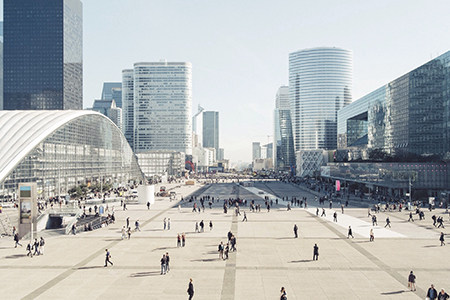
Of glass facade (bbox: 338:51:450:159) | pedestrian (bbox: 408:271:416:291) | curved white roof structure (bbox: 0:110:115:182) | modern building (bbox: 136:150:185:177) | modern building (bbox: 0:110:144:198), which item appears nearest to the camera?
pedestrian (bbox: 408:271:416:291)

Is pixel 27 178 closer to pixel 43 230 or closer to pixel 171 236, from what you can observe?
pixel 43 230

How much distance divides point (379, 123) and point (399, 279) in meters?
98.0

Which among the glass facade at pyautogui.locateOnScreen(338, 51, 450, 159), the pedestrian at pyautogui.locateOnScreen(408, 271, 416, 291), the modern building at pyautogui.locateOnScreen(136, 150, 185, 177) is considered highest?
the glass facade at pyautogui.locateOnScreen(338, 51, 450, 159)

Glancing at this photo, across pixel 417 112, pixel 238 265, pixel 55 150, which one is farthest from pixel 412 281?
pixel 417 112

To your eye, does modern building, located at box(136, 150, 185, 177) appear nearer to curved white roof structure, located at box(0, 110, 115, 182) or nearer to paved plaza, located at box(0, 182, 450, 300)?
curved white roof structure, located at box(0, 110, 115, 182)

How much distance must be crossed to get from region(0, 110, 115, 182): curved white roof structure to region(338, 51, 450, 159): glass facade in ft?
249

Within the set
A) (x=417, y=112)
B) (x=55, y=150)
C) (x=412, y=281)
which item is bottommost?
(x=412, y=281)

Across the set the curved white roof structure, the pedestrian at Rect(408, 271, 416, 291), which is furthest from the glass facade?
the curved white roof structure

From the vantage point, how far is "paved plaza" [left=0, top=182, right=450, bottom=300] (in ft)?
59.2

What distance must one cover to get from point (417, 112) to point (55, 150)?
78635 millimetres

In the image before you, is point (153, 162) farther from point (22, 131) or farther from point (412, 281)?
point (412, 281)

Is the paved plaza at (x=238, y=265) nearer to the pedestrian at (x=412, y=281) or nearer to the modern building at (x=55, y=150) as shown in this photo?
the pedestrian at (x=412, y=281)

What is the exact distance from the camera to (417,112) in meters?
83.8

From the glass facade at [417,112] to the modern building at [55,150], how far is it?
246 feet
